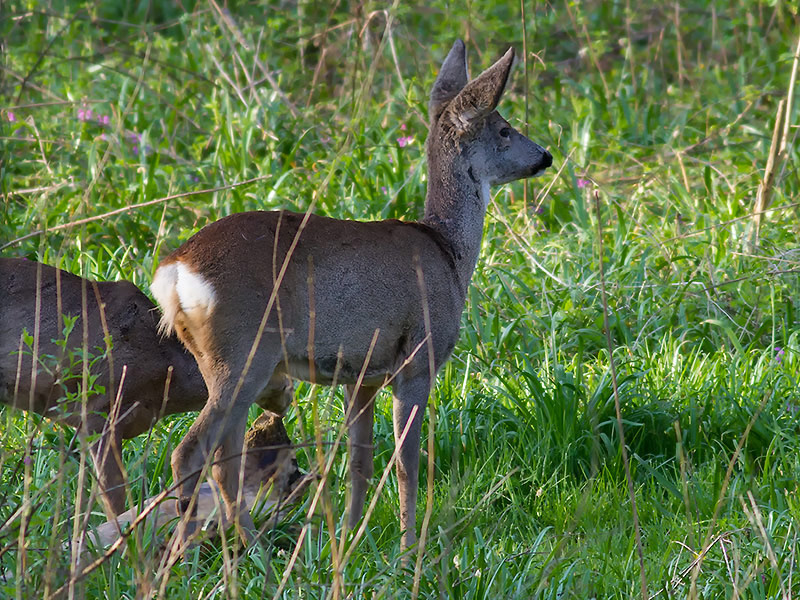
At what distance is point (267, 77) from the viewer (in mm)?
7430

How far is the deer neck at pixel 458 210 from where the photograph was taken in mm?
4684

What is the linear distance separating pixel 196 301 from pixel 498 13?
691 cm

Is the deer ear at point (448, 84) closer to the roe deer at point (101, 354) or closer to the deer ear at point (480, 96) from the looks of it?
the deer ear at point (480, 96)

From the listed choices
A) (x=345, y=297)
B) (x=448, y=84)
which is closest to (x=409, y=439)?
(x=345, y=297)

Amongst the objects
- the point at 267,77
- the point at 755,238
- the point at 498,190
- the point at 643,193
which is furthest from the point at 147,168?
the point at 755,238

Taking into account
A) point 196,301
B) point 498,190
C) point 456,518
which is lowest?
point 456,518

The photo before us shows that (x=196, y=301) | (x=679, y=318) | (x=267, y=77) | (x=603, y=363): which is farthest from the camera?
(x=267, y=77)

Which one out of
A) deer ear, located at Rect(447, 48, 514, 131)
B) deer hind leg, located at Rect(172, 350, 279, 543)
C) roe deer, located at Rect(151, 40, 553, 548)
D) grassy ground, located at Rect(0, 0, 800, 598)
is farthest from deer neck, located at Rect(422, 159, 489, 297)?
deer hind leg, located at Rect(172, 350, 279, 543)

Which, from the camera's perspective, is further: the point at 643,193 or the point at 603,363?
the point at 643,193

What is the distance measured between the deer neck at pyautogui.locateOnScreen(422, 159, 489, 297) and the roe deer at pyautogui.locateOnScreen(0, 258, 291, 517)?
0.90 m

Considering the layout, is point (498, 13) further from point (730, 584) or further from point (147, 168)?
point (730, 584)

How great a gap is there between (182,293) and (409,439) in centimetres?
99

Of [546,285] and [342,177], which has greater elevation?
[342,177]

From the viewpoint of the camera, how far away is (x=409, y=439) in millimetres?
4293
